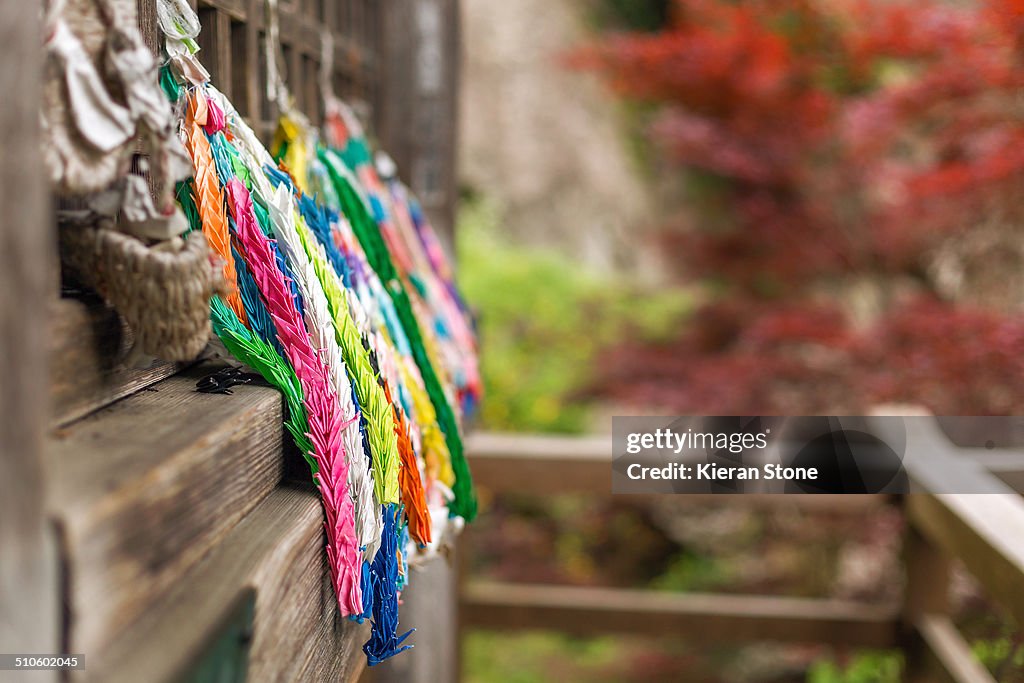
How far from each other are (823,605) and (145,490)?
2.10 meters

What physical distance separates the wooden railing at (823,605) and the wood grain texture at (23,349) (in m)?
1.37

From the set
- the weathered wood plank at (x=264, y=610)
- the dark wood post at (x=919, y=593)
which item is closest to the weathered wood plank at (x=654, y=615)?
the dark wood post at (x=919, y=593)

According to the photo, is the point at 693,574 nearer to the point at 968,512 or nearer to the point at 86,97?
the point at 968,512

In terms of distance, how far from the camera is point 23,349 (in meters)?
0.35

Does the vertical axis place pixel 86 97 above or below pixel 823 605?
above

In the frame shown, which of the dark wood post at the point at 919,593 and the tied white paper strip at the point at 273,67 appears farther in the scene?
the dark wood post at the point at 919,593

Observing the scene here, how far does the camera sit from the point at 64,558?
0.36 metres

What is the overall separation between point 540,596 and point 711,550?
81.4 inches

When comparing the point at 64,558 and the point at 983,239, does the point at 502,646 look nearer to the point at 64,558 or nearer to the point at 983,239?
the point at 983,239

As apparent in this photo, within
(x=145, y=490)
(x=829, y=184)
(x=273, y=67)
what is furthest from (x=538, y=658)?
(x=145, y=490)

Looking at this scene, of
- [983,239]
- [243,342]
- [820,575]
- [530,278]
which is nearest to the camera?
[243,342]

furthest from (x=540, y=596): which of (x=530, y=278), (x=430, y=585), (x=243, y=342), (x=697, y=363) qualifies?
(x=530, y=278)

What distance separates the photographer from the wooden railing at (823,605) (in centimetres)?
151

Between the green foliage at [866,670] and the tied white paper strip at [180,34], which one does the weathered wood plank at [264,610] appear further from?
the green foliage at [866,670]
